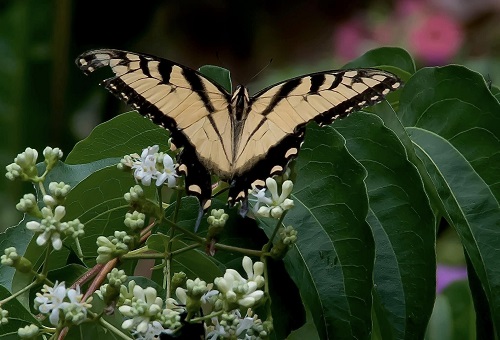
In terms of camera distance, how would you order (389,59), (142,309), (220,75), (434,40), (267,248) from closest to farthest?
(142,309) → (267,248) → (220,75) → (389,59) → (434,40)

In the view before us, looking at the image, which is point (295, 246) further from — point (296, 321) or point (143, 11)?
point (143, 11)

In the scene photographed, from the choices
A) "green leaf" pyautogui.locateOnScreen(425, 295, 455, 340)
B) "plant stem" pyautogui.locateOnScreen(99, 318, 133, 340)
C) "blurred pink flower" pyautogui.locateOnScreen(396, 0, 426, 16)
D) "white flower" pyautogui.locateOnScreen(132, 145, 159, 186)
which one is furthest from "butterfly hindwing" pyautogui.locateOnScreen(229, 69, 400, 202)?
"blurred pink flower" pyautogui.locateOnScreen(396, 0, 426, 16)

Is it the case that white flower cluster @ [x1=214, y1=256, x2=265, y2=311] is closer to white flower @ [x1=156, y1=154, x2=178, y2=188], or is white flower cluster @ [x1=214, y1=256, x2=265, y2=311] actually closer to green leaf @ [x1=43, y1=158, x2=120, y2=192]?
white flower @ [x1=156, y1=154, x2=178, y2=188]

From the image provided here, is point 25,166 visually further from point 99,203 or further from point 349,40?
point 349,40

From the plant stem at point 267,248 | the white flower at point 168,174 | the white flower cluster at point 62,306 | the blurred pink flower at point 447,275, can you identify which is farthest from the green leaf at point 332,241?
the blurred pink flower at point 447,275

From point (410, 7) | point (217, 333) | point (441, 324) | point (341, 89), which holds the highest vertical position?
point (410, 7)

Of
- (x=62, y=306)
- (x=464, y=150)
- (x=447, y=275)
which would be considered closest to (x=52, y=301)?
(x=62, y=306)
